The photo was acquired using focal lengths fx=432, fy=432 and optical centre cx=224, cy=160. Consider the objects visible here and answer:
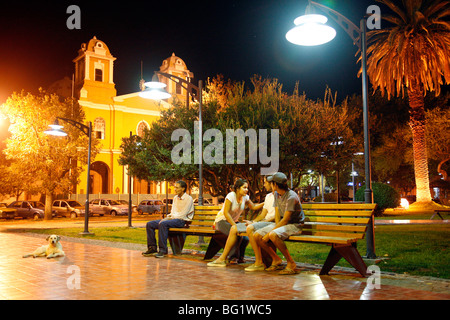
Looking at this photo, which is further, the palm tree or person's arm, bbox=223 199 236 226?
the palm tree

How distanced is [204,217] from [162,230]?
39.6 inches

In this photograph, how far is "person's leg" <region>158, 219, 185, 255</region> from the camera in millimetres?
8977

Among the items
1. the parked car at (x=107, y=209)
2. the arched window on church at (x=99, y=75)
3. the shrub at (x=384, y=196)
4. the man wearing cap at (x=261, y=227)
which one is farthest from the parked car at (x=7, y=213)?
the man wearing cap at (x=261, y=227)

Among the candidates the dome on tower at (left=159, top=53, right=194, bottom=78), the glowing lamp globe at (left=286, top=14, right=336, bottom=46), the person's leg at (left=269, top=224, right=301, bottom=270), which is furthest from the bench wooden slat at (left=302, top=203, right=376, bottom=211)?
the dome on tower at (left=159, top=53, right=194, bottom=78)

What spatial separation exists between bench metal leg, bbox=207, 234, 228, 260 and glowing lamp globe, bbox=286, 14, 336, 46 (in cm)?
394

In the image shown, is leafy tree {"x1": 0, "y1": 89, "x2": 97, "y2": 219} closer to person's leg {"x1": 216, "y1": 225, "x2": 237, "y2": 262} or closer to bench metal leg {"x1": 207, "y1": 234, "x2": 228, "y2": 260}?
bench metal leg {"x1": 207, "y1": 234, "x2": 228, "y2": 260}

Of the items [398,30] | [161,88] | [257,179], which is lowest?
[257,179]

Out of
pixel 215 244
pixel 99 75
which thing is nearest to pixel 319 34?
pixel 215 244

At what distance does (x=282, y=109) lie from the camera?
1780 cm

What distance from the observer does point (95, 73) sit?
4878 centimetres

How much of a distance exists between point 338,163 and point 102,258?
1212 centimetres
